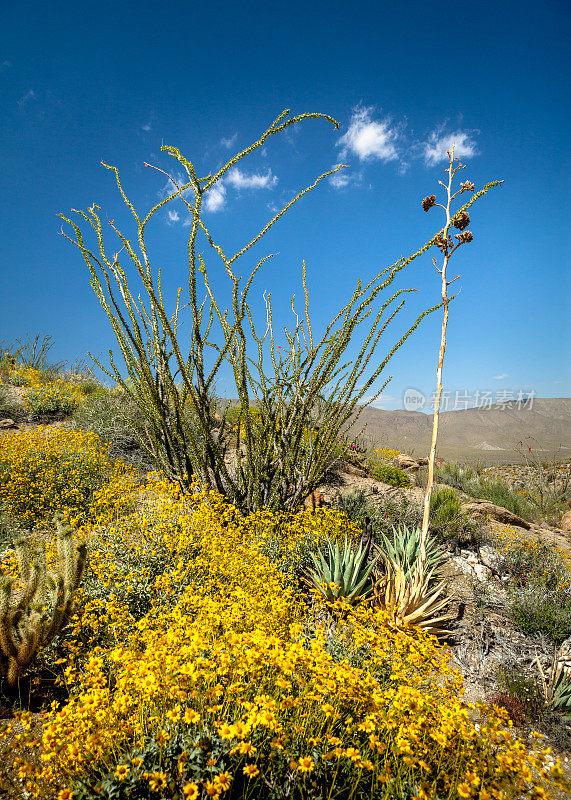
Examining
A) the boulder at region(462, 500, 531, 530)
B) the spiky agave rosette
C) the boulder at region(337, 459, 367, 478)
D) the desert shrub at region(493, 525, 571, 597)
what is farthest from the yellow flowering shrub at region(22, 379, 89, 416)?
the desert shrub at region(493, 525, 571, 597)

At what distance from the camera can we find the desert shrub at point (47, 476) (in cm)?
541

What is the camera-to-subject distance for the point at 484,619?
Result: 13.3ft

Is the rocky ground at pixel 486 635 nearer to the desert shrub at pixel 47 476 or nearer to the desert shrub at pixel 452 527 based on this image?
the desert shrub at pixel 452 527

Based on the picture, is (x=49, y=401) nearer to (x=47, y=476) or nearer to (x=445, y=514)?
(x=47, y=476)

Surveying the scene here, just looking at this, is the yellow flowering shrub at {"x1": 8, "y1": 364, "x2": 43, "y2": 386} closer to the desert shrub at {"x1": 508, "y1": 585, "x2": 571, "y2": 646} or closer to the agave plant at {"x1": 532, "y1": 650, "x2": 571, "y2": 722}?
the desert shrub at {"x1": 508, "y1": 585, "x2": 571, "y2": 646}

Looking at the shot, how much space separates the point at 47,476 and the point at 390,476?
7616 mm

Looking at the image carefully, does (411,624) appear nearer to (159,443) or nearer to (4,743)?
(4,743)

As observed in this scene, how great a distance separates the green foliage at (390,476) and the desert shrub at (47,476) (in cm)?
653

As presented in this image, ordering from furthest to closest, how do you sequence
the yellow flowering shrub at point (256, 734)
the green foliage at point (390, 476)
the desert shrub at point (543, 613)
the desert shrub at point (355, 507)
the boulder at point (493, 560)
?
the green foliage at point (390, 476), the desert shrub at point (355, 507), the boulder at point (493, 560), the desert shrub at point (543, 613), the yellow flowering shrub at point (256, 734)

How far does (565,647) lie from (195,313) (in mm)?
5144

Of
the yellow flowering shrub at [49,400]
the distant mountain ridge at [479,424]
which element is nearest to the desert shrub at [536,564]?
the yellow flowering shrub at [49,400]

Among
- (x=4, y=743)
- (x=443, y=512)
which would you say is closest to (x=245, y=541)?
(x=4, y=743)

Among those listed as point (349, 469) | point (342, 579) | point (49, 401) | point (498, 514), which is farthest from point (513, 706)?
point (49, 401)

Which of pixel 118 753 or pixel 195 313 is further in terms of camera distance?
pixel 195 313
